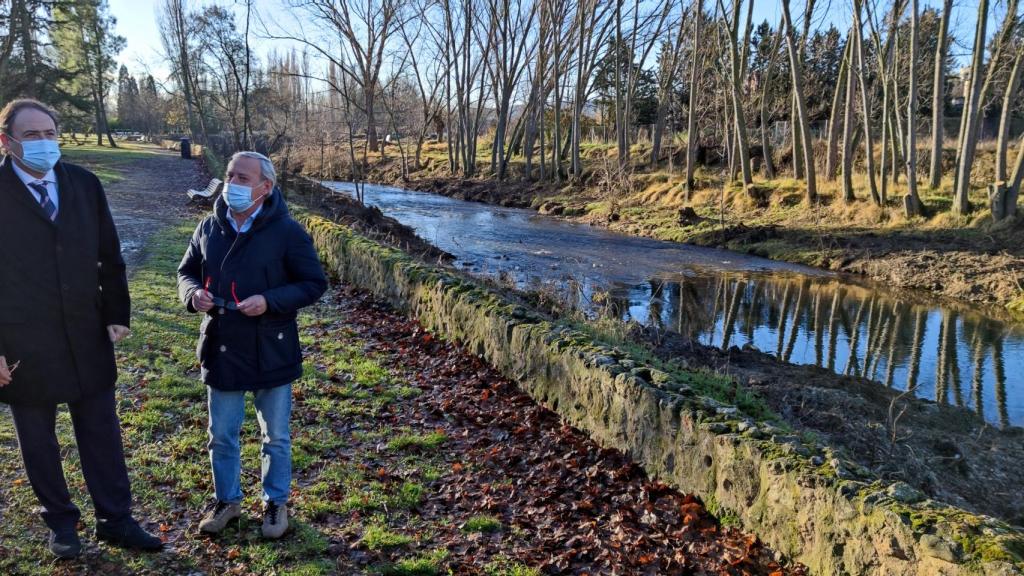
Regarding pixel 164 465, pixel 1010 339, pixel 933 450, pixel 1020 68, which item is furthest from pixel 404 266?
pixel 1020 68

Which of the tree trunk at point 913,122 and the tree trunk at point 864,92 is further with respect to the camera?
the tree trunk at point 864,92

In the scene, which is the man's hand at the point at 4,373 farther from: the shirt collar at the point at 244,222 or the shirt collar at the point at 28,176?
the shirt collar at the point at 244,222

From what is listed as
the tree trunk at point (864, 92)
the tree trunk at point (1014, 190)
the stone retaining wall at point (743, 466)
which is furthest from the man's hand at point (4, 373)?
the tree trunk at point (864, 92)

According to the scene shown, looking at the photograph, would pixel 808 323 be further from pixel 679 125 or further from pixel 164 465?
pixel 679 125

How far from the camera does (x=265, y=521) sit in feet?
12.1

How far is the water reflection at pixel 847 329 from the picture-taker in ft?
29.5

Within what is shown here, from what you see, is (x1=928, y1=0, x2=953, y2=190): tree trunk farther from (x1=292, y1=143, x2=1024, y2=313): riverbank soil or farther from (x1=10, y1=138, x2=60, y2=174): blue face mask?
(x1=10, y1=138, x2=60, y2=174): blue face mask

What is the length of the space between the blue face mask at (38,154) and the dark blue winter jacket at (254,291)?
0.74m

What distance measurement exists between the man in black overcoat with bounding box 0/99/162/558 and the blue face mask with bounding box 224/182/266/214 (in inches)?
23.3

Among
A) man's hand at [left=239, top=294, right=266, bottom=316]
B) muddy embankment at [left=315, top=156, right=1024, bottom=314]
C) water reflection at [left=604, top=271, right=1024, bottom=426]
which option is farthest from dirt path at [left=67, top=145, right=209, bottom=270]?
muddy embankment at [left=315, top=156, right=1024, bottom=314]

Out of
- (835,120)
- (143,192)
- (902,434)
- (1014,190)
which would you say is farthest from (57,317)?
(835,120)

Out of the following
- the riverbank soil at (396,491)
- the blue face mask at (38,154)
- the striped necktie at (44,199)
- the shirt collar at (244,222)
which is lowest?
the riverbank soil at (396,491)

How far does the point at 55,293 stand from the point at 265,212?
101 centimetres

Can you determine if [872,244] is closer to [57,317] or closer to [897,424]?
[897,424]
